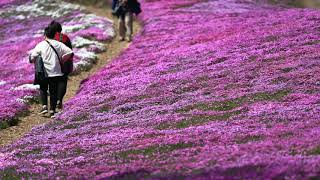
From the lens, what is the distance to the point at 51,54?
2292 cm

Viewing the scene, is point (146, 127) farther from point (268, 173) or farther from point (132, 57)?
point (132, 57)

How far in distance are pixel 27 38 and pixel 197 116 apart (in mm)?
33370

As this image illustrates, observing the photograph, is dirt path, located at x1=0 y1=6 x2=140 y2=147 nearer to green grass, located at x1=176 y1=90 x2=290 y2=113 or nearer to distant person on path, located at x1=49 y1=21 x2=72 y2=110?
distant person on path, located at x1=49 y1=21 x2=72 y2=110

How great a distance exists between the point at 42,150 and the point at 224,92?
7198 millimetres

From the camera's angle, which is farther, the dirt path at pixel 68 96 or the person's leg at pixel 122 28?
the person's leg at pixel 122 28

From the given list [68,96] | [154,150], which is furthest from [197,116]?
[68,96]

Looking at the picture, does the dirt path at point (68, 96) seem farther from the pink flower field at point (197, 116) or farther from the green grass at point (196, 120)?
the green grass at point (196, 120)

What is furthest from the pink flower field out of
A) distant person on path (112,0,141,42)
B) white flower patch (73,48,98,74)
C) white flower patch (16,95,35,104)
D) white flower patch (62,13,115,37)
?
white flower patch (62,13,115,37)

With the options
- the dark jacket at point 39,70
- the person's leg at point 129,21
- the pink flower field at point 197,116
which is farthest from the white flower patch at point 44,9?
the dark jacket at point 39,70

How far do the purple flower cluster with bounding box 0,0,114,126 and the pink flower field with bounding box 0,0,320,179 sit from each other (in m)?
2.75

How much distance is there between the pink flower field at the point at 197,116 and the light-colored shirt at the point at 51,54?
6.10 ft

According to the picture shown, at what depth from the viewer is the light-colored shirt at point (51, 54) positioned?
22.9 meters

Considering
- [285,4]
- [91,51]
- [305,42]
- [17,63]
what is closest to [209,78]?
[305,42]

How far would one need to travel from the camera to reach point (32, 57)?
75.3 feet
